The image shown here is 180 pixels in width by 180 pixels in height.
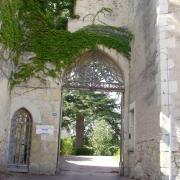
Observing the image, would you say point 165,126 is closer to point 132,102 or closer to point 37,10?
point 132,102

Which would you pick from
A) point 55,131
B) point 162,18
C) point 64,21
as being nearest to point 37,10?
point 64,21

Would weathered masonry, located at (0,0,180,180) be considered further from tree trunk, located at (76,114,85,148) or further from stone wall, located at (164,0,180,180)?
tree trunk, located at (76,114,85,148)

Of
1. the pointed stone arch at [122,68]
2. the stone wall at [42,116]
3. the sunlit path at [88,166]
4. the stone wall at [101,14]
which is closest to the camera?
the stone wall at [42,116]

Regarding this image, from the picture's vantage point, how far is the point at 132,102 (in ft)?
41.5

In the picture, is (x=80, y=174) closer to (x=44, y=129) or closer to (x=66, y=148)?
(x=44, y=129)

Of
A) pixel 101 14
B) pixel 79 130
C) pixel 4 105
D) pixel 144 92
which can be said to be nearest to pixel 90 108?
pixel 79 130

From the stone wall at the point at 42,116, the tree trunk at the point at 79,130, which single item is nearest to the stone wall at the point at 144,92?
the stone wall at the point at 42,116

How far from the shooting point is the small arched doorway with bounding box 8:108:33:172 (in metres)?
12.4

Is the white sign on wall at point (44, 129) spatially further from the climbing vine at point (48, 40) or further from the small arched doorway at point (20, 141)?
the climbing vine at point (48, 40)

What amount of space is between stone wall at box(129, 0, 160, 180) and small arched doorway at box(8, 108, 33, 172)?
348 cm

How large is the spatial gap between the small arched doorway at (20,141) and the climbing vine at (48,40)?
46.0 inches

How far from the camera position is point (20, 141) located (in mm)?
12688

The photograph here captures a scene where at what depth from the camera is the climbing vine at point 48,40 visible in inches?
510

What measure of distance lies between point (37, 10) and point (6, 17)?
243 centimetres
